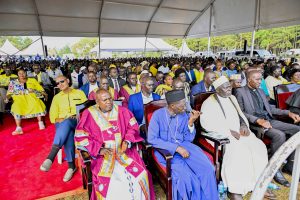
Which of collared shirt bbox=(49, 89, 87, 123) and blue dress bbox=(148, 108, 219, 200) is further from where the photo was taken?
collared shirt bbox=(49, 89, 87, 123)

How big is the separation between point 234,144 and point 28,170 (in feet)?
9.10

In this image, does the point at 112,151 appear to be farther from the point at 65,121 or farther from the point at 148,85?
the point at 148,85

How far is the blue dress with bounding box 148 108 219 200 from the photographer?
207cm

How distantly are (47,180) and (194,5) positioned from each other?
→ 17724mm

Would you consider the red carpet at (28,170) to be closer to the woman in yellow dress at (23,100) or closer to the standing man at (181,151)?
the woman in yellow dress at (23,100)

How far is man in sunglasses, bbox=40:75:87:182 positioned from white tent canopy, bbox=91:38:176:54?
53.9ft

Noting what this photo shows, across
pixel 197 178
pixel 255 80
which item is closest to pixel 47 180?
pixel 197 178

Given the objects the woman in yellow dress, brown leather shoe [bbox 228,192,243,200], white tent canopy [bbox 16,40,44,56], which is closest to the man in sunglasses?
the woman in yellow dress

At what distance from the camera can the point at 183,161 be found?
2236 millimetres

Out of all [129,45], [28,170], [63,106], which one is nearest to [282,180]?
[63,106]

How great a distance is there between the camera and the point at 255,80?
10.3ft

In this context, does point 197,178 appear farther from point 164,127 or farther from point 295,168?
point 295,168

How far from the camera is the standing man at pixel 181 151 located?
2074 mm

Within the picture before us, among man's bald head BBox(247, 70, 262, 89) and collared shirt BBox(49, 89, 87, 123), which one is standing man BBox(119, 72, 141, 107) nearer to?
collared shirt BBox(49, 89, 87, 123)
